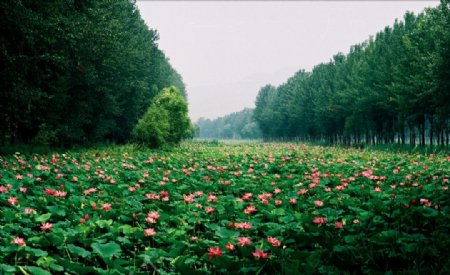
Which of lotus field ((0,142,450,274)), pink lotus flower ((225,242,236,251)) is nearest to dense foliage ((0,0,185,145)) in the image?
lotus field ((0,142,450,274))

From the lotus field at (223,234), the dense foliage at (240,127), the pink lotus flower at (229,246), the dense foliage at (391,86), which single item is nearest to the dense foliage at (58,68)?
the lotus field at (223,234)

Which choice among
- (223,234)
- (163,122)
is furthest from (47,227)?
(163,122)

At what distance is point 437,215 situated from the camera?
5.04m

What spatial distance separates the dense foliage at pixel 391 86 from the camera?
2485 centimetres

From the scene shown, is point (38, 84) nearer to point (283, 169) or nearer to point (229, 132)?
point (283, 169)

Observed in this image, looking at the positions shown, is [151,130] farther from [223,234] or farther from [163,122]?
[223,234]

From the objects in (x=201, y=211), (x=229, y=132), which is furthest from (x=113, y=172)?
(x=229, y=132)

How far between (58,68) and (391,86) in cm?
2730

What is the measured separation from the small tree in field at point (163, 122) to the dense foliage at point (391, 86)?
18476 millimetres

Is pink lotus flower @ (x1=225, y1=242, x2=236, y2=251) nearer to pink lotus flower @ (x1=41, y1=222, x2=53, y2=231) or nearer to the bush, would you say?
pink lotus flower @ (x1=41, y1=222, x2=53, y2=231)

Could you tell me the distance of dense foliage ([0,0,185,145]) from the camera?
1388cm

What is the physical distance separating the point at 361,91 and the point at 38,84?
3140 cm

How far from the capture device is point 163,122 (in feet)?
89.9

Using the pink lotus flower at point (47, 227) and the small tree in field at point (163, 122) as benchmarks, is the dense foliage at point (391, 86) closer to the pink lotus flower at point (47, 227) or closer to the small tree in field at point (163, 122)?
the small tree in field at point (163, 122)
